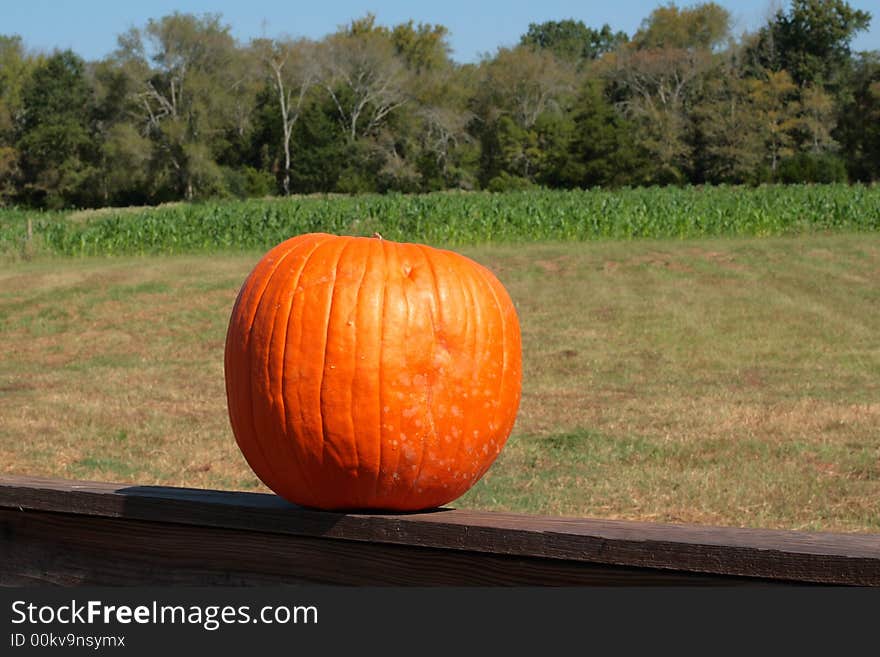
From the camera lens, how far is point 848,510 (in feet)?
19.1

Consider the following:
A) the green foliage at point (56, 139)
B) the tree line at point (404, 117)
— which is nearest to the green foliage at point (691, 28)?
the tree line at point (404, 117)

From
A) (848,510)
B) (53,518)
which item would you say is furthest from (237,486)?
(53,518)

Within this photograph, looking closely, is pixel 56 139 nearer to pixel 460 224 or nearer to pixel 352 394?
pixel 460 224

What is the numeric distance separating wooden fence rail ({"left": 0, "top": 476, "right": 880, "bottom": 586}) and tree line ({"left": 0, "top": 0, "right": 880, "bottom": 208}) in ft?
193

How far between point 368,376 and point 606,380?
27.7 ft

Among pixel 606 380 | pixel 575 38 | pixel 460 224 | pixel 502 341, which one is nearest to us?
pixel 502 341

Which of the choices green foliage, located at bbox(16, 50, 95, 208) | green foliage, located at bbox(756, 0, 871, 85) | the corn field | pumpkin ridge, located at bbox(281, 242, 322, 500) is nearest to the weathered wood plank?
pumpkin ridge, located at bbox(281, 242, 322, 500)

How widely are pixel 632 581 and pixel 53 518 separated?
1.29 m

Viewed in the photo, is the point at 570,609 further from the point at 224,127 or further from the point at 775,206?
the point at 224,127

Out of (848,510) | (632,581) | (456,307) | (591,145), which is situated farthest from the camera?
(591,145)

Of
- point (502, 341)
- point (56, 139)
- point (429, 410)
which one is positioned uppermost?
point (56, 139)

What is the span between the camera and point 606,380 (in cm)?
1035

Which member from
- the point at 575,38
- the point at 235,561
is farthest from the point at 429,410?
the point at 575,38

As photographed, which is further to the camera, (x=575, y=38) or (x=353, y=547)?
(x=575, y=38)
